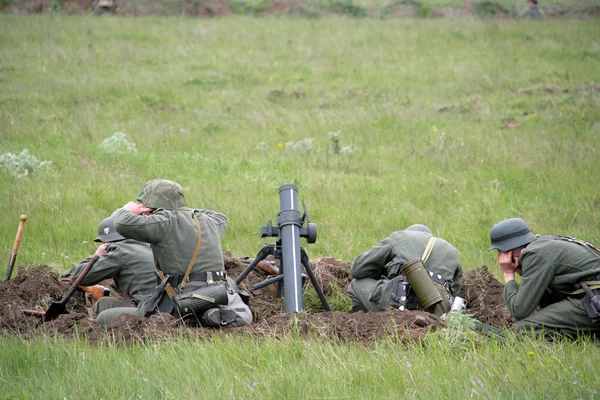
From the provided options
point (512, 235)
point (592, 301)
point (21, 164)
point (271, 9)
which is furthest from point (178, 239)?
point (271, 9)

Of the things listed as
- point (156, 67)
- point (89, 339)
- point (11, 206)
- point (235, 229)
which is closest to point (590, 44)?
point (156, 67)

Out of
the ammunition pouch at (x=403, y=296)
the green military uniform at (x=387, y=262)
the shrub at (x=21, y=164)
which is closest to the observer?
the ammunition pouch at (x=403, y=296)

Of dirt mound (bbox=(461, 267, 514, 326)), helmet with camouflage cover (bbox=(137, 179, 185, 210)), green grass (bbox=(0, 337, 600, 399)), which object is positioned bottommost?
dirt mound (bbox=(461, 267, 514, 326))

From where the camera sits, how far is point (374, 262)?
8281 millimetres

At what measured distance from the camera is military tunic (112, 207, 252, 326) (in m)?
7.21

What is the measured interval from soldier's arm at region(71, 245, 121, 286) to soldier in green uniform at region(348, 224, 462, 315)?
240 cm

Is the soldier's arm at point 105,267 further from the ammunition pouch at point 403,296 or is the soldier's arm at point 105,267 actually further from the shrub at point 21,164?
the shrub at point 21,164

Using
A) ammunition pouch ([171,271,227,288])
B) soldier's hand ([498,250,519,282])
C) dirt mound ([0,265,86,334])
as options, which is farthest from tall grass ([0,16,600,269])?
soldier's hand ([498,250,519,282])

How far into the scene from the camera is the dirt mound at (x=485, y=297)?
316 inches

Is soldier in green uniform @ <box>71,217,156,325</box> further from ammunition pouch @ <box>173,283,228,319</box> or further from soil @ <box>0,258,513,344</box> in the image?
ammunition pouch @ <box>173,283,228,319</box>

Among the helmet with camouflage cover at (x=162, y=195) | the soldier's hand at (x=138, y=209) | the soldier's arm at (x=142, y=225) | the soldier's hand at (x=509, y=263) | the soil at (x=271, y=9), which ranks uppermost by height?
the soil at (x=271, y=9)

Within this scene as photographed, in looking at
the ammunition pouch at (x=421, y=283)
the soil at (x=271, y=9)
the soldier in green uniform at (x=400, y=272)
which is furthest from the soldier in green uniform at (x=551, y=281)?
the soil at (x=271, y=9)

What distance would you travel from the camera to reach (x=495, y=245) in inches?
285

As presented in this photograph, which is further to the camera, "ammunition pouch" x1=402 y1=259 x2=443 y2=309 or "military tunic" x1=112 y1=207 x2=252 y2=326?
"ammunition pouch" x1=402 y1=259 x2=443 y2=309
